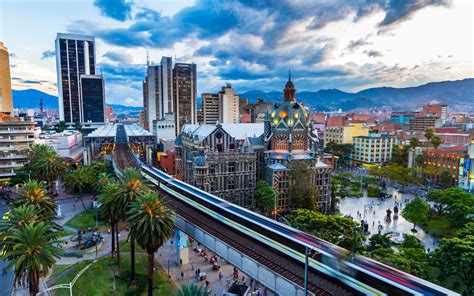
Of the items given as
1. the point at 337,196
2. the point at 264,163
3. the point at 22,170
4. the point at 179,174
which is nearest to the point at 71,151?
the point at 22,170

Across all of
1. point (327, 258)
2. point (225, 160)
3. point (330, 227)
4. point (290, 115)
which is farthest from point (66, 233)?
point (290, 115)

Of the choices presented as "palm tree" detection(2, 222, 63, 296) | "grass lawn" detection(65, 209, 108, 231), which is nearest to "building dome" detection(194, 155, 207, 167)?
"grass lawn" detection(65, 209, 108, 231)

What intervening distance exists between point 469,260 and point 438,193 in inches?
1723

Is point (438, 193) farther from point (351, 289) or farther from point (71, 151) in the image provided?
point (71, 151)

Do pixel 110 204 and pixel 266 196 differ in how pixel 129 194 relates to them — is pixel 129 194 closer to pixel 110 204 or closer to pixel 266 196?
pixel 110 204

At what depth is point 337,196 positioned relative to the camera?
94.4 m

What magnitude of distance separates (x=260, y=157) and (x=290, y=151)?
31.1 ft

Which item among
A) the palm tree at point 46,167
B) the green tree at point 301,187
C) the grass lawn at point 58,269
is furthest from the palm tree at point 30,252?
the green tree at point 301,187

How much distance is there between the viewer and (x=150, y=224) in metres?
35.6

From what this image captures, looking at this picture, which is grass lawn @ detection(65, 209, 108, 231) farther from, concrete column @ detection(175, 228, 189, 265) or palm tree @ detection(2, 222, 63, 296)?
palm tree @ detection(2, 222, 63, 296)

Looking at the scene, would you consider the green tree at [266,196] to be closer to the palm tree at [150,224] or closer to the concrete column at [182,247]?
the concrete column at [182,247]

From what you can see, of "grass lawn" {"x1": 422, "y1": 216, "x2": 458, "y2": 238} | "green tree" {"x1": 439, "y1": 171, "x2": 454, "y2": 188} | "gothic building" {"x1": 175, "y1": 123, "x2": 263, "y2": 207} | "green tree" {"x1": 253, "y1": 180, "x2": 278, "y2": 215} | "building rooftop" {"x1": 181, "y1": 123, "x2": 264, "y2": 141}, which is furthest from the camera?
"green tree" {"x1": 439, "y1": 171, "x2": 454, "y2": 188}

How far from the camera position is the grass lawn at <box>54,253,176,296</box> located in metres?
41.8

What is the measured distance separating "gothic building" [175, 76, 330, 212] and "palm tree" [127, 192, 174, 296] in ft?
133
